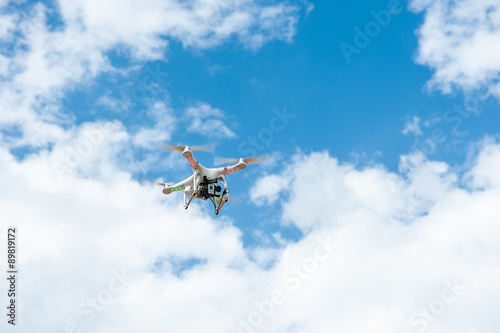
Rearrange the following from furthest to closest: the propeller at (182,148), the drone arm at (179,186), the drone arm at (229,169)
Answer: the drone arm at (179,186) → the drone arm at (229,169) → the propeller at (182,148)

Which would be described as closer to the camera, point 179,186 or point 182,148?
point 182,148

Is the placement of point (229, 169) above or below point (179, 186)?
below

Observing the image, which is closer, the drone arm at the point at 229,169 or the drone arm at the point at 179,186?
the drone arm at the point at 229,169

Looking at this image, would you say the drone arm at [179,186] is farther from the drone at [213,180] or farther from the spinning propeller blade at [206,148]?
the spinning propeller blade at [206,148]

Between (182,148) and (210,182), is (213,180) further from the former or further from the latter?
(182,148)

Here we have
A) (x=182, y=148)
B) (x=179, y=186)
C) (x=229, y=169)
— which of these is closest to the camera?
(x=182, y=148)

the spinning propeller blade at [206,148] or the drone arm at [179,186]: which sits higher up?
the drone arm at [179,186]

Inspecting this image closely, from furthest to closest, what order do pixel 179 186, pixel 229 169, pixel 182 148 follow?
pixel 179 186, pixel 229 169, pixel 182 148

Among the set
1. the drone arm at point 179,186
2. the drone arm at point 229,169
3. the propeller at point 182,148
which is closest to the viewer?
the propeller at point 182,148

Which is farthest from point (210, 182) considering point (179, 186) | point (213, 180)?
point (179, 186)

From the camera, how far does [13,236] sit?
5662 centimetres

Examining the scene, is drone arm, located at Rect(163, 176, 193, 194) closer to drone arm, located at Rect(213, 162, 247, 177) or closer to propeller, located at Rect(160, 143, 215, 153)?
drone arm, located at Rect(213, 162, 247, 177)

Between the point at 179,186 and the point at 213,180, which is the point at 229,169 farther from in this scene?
the point at 179,186

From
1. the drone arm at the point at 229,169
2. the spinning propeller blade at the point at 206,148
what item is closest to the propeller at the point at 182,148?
the spinning propeller blade at the point at 206,148
